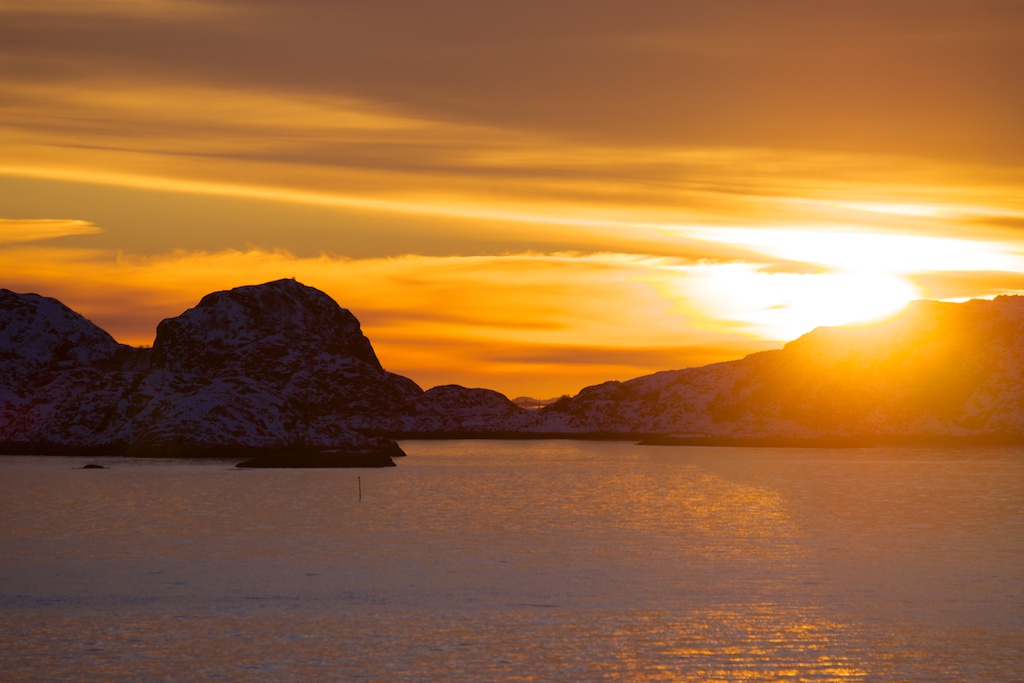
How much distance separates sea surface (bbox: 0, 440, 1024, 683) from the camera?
31422 millimetres

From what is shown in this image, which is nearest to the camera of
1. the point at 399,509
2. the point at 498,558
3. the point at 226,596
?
the point at 226,596

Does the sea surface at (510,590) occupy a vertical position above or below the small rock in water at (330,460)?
below

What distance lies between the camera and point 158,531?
227 feet

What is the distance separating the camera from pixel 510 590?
146 ft

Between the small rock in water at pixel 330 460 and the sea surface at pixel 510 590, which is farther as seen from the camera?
the small rock in water at pixel 330 460

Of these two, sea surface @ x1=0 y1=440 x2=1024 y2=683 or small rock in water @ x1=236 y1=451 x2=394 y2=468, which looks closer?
sea surface @ x1=0 y1=440 x2=1024 y2=683

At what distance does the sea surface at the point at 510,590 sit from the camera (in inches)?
1237

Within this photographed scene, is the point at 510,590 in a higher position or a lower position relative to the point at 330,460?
lower

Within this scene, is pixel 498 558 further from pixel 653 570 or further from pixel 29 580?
pixel 29 580

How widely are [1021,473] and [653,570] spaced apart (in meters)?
123

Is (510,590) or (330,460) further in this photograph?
(330,460)

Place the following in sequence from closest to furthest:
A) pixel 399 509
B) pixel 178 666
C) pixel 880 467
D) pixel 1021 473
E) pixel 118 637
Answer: pixel 178 666 < pixel 118 637 < pixel 399 509 < pixel 1021 473 < pixel 880 467

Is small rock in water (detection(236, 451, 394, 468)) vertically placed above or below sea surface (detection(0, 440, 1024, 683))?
above

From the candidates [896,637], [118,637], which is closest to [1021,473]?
[896,637]
